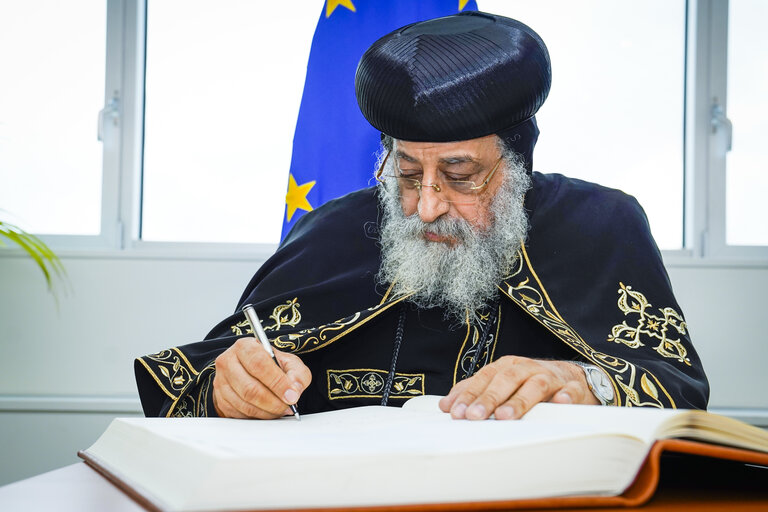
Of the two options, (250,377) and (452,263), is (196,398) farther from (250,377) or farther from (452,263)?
(452,263)

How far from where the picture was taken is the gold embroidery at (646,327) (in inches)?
65.8

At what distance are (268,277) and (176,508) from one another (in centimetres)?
150

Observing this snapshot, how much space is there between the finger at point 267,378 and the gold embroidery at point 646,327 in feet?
2.68

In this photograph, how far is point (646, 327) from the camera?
1726 mm

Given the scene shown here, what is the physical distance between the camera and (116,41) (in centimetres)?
396

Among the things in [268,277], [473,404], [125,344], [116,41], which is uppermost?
[116,41]

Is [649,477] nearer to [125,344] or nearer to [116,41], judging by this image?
[125,344]

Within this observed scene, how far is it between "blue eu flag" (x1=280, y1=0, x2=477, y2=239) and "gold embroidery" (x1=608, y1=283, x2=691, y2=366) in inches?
62.6

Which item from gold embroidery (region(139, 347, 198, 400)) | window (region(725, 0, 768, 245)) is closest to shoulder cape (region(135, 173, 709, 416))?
gold embroidery (region(139, 347, 198, 400))

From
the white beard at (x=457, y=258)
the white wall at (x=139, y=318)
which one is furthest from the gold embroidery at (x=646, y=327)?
the white wall at (x=139, y=318)

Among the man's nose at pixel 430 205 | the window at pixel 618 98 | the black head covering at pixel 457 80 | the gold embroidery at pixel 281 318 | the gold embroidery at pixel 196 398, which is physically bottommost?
the gold embroidery at pixel 196 398

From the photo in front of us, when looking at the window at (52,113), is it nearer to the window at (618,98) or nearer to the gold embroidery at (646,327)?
the window at (618,98)

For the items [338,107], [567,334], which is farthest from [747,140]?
[567,334]

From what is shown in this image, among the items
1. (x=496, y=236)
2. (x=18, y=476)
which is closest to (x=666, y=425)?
(x=496, y=236)
